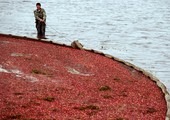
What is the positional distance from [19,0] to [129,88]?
312ft

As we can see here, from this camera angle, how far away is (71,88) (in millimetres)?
19375

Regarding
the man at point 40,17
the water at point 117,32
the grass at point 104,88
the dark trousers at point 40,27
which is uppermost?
the man at point 40,17

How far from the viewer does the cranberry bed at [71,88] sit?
1606 cm

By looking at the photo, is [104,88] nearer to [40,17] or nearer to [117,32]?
[40,17]

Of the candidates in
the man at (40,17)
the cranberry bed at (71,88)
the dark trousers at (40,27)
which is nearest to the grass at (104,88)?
the cranberry bed at (71,88)

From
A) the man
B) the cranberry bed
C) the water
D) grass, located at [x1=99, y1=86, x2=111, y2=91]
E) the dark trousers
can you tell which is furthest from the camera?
the water

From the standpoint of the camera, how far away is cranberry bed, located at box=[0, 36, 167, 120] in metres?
16.1

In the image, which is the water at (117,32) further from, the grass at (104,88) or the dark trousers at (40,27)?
the dark trousers at (40,27)

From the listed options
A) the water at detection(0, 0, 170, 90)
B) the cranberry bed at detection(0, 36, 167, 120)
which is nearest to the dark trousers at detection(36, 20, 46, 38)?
the cranberry bed at detection(0, 36, 167, 120)

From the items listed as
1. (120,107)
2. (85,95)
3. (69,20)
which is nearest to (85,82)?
(85,95)

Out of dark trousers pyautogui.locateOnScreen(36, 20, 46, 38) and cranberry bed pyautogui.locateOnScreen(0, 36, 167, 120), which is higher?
dark trousers pyautogui.locateOnScreen(36, 20, 46, 38)

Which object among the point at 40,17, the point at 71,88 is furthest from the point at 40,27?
the point at 71,88

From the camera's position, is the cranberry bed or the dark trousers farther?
the dark trousers

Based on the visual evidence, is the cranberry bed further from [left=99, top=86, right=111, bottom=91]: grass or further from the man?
the man
